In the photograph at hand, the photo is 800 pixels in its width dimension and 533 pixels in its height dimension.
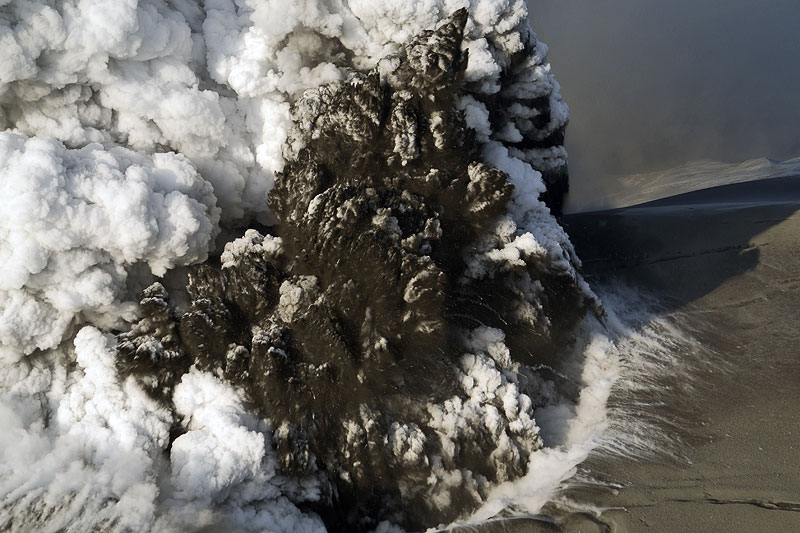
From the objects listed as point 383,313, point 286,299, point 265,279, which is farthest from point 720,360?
point 265,279

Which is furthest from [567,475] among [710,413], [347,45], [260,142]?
[347,45]

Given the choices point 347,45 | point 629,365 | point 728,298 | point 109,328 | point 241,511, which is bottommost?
point 241,511

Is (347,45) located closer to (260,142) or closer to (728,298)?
(260,142)

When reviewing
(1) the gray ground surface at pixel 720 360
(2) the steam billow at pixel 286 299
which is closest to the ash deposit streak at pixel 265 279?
(2) the steam billow at pixel 286 299

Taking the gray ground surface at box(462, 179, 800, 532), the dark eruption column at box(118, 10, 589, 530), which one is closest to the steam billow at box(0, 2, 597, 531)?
the dark eruption column at box(118, 10, 589, 530)

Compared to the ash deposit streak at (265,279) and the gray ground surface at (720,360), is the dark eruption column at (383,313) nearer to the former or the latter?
the ash deposit streak at (265,279)

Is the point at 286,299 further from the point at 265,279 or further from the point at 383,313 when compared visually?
the point at 383,313
